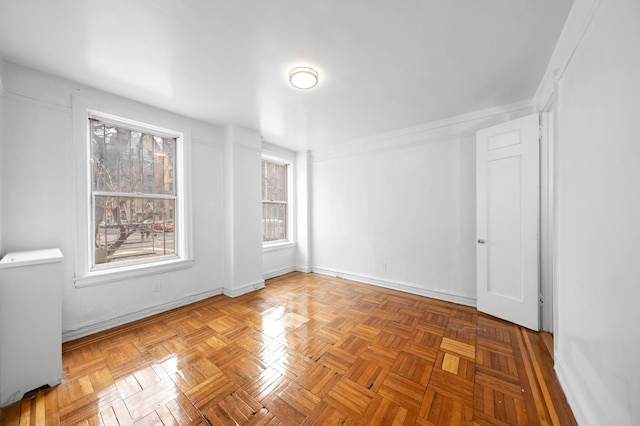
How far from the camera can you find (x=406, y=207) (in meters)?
3.62

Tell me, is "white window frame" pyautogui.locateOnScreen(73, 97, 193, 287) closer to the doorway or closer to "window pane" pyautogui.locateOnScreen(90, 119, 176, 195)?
"window pane" pyautogui.locateOnScreen(90, 119, 176, 195)

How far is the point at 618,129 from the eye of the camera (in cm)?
100

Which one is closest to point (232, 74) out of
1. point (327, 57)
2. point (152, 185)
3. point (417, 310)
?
point (327, 57)

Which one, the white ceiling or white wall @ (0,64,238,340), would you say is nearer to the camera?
the white ceiling

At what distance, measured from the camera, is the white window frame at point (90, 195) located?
7.55 feet

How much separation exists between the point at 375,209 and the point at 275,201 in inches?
77.5

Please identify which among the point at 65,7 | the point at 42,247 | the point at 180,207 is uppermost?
the point at 65,7

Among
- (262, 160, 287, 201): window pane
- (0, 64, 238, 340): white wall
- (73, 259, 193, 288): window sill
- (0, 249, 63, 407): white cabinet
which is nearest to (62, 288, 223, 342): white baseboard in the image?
(0, 64, 238, 340): white wall

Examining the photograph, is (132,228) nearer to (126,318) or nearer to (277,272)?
(126,318)

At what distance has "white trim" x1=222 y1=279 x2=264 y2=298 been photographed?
11.2ft

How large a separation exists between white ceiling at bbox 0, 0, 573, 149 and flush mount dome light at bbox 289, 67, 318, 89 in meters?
0.06

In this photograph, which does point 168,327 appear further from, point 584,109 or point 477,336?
point 584,109

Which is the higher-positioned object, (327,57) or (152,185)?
(327,57)

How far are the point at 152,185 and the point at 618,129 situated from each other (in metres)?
3.86
